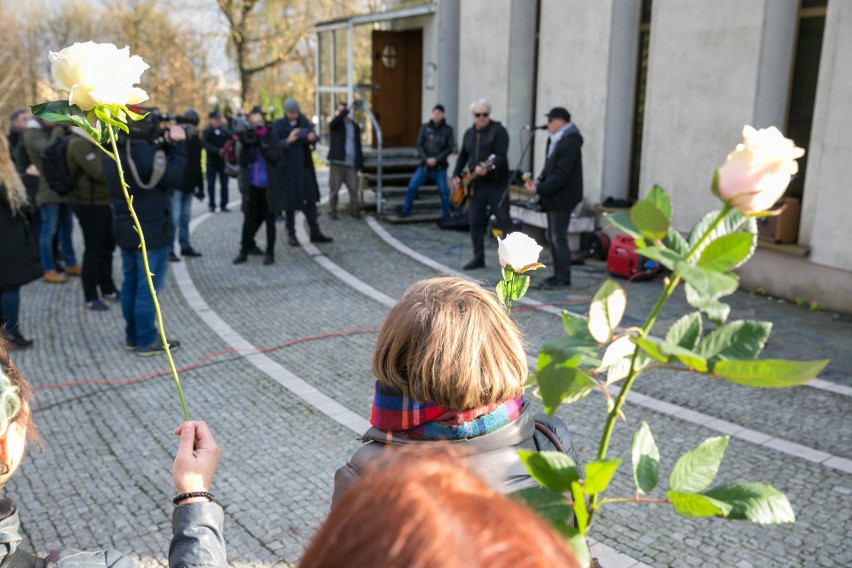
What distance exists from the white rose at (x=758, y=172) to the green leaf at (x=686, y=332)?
0.58 ft

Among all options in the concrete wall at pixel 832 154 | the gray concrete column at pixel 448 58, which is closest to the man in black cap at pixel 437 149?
the gray concrete column at pixel 448 58

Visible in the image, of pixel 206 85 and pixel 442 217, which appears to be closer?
pixel 442 217

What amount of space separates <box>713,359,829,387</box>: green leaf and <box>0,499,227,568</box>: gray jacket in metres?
1.18

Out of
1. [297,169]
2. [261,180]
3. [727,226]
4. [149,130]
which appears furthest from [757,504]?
[297,169]

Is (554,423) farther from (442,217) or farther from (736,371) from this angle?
(442,217)

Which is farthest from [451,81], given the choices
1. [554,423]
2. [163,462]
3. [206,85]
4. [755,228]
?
[206,85]

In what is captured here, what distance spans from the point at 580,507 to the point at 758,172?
530mm

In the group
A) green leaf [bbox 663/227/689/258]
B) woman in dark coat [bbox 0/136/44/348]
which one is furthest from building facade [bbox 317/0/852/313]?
green leaf [bbox 663/227/689/258]

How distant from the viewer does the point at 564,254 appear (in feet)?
30.2

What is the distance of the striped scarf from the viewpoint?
195cm

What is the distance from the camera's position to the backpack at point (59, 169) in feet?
25.7

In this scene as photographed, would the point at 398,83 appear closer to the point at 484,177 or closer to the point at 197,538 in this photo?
the point at 484,177

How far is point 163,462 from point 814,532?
12.1 ft

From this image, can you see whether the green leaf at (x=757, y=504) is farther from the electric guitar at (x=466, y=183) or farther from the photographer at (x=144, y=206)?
the electric guitar at (x=466, y=183)
